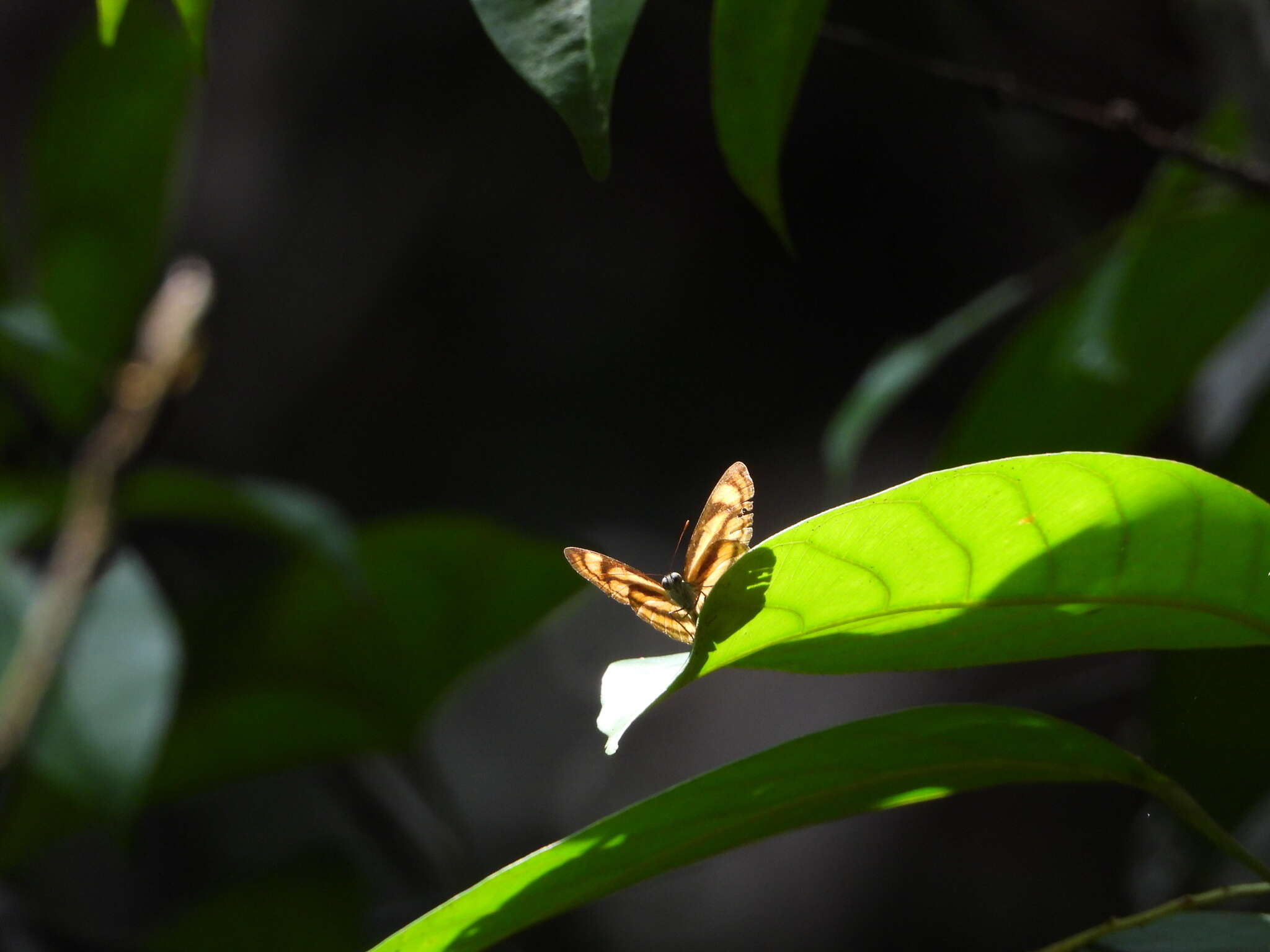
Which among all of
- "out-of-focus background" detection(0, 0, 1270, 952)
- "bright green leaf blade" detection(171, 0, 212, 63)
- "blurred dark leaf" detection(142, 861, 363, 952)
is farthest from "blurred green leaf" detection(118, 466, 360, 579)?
"bright green leaf blade" detection(171, 0, 212, 63)

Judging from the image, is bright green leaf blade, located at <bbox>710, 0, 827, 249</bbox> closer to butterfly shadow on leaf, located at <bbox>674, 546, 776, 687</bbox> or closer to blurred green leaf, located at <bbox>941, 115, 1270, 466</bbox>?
butterfly shadow on leaf, located at <bbox>674, 546, 776, 687</bbox>

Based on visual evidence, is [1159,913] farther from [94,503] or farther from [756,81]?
[94,503]

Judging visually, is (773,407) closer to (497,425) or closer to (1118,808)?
(497,425)

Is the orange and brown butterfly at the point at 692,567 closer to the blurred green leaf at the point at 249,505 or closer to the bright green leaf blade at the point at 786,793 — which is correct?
the bright green leaf blade at the point at 786,793

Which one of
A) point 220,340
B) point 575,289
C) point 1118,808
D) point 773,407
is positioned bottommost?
point 1118,808

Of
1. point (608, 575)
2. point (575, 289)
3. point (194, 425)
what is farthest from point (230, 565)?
point (608, 575)

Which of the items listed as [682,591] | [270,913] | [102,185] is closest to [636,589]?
[682,591]
